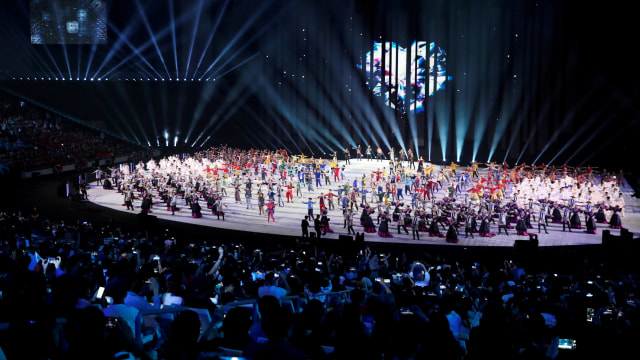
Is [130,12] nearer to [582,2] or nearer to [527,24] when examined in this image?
[527,24]

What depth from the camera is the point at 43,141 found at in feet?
120

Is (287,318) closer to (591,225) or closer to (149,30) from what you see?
(591,225)

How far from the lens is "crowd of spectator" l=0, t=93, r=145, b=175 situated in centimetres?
3259

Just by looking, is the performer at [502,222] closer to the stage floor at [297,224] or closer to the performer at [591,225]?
the stage floor at [297,224]

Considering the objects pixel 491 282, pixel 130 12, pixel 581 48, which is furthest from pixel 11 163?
pixel 581 48

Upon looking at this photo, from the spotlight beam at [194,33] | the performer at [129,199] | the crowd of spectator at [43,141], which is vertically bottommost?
the performer at [129,199]

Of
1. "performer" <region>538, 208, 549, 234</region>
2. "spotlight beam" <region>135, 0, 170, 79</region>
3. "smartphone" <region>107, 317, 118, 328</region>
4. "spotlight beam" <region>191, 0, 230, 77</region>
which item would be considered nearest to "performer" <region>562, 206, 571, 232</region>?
"performer" <region>538, 208, 549, 234</region>

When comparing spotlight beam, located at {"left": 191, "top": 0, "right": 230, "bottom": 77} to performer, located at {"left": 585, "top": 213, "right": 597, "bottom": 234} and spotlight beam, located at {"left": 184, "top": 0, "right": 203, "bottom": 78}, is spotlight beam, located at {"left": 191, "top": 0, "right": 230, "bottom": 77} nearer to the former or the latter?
spotlight beam, located at {"left": 184, "top": 0, "right": 203, "bottom": 78}

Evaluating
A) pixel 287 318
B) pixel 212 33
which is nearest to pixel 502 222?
pixel 287 318

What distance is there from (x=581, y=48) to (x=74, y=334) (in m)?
33.3

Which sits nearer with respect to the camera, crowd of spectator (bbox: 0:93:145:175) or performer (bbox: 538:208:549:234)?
performer (bbox: 538:208:549:234)

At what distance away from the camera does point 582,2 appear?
3023cm

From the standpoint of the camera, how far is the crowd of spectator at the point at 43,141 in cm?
3259

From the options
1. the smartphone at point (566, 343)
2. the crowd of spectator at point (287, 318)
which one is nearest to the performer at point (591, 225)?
the crowd of spectator at point (287, 318)
